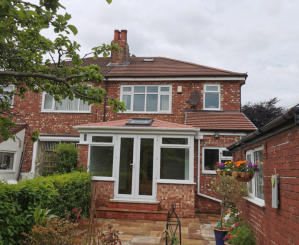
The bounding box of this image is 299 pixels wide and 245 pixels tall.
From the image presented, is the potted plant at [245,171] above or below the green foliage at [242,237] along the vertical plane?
above

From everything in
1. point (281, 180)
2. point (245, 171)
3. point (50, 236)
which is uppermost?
point (245, 171)

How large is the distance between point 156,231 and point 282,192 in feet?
15.2

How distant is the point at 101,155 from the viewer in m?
10.6

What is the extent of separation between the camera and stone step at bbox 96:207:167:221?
9.27 metres

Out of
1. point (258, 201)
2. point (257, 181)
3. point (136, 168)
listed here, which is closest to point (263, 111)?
point (136, 168)

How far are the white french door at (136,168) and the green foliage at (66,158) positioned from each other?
2579 millimetres

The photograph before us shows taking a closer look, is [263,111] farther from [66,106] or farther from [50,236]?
[50,236]

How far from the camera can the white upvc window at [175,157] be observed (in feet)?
33.1

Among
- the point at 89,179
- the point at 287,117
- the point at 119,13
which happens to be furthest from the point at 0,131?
the point at 89,179

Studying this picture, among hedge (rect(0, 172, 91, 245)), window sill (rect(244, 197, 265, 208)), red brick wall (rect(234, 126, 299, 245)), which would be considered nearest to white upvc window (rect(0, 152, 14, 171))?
hedge (rect(0, 172, 91, 245))

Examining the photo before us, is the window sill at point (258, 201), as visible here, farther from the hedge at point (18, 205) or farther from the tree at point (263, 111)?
the tree at point (263, 111)

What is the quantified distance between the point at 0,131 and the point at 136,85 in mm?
10137

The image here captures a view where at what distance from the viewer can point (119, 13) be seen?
4.43 meters

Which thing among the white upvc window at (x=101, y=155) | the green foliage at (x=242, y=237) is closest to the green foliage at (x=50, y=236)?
the green foliage at (x=242, y=237)
